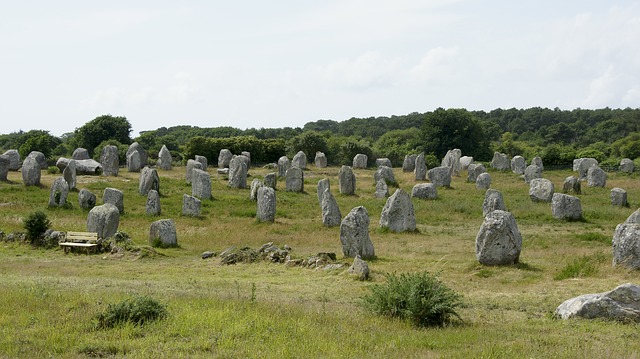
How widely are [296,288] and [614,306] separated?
7290 mm

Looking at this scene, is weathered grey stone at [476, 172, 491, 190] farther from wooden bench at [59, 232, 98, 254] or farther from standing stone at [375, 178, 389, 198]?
wooden bench at [59, 232, 98, 254]

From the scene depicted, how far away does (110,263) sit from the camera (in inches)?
867

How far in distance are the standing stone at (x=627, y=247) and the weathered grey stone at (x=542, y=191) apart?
64.2ft

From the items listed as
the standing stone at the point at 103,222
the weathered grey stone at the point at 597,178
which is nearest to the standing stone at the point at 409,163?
the weathered grey stone at the point at 597,178

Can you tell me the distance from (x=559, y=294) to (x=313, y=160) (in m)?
56.7

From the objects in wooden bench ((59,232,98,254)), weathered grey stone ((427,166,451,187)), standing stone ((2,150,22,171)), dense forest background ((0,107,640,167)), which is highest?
dense forest background ((0,107,640,167))

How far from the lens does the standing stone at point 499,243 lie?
20.1 m

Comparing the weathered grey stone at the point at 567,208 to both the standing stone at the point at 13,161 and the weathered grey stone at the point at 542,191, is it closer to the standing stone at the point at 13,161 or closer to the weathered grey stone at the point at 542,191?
the weathered grey stone at the point at 542,191

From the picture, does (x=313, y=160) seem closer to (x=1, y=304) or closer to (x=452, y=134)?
(x=452, y=134)

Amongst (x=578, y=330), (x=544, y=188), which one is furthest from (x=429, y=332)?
(x=544, y=188)

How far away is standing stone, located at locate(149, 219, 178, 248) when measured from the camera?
2531 cm

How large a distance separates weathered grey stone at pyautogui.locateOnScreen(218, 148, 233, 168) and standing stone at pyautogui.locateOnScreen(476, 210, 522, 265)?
46.0 metres

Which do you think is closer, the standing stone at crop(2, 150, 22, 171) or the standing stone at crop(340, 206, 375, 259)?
the standing stone at crop(340, 206, 375, 259)

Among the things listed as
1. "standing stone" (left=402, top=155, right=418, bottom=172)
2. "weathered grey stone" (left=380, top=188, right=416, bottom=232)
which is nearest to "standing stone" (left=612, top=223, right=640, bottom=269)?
"weathered grey stone" (left=380, top=188, right=416, bottom=232)
